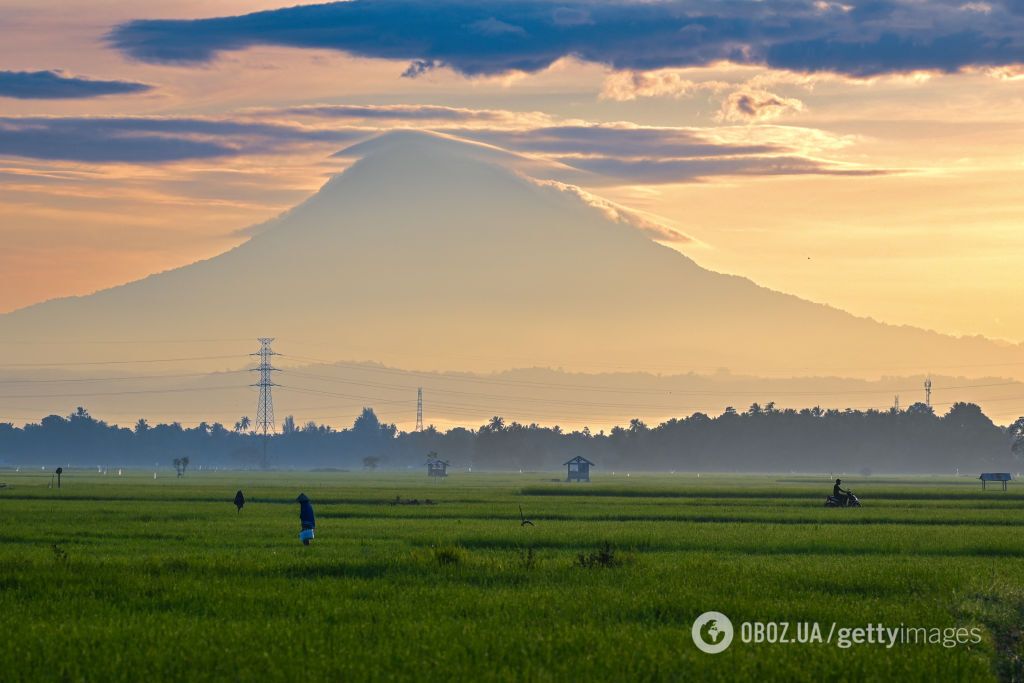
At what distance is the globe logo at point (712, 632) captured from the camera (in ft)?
75.5

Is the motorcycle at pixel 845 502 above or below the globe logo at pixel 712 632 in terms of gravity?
above

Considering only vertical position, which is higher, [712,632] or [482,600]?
[482,600]

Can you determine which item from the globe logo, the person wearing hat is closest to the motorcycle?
the person wearing hat

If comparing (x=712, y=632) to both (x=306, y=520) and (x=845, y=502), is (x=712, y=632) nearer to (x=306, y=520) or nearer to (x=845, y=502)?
(x=306, y=520)

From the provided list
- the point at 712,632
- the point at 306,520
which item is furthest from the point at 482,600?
the point at 306,520

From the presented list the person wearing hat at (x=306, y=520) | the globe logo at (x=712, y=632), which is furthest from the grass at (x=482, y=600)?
the person wearing hat at (x=306, y=520)

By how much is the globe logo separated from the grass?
0.25 meters

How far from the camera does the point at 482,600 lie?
27844 millimetres

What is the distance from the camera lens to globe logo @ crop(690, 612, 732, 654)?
906 inches

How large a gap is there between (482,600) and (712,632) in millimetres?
5629

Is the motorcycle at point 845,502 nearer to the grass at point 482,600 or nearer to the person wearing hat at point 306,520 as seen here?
the grass at point 482,600

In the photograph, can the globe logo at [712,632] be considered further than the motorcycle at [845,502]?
No

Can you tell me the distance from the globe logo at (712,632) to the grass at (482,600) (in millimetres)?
252

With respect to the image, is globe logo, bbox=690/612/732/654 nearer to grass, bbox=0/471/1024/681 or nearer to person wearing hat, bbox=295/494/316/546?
grass, bbox=0/471/1024/681
